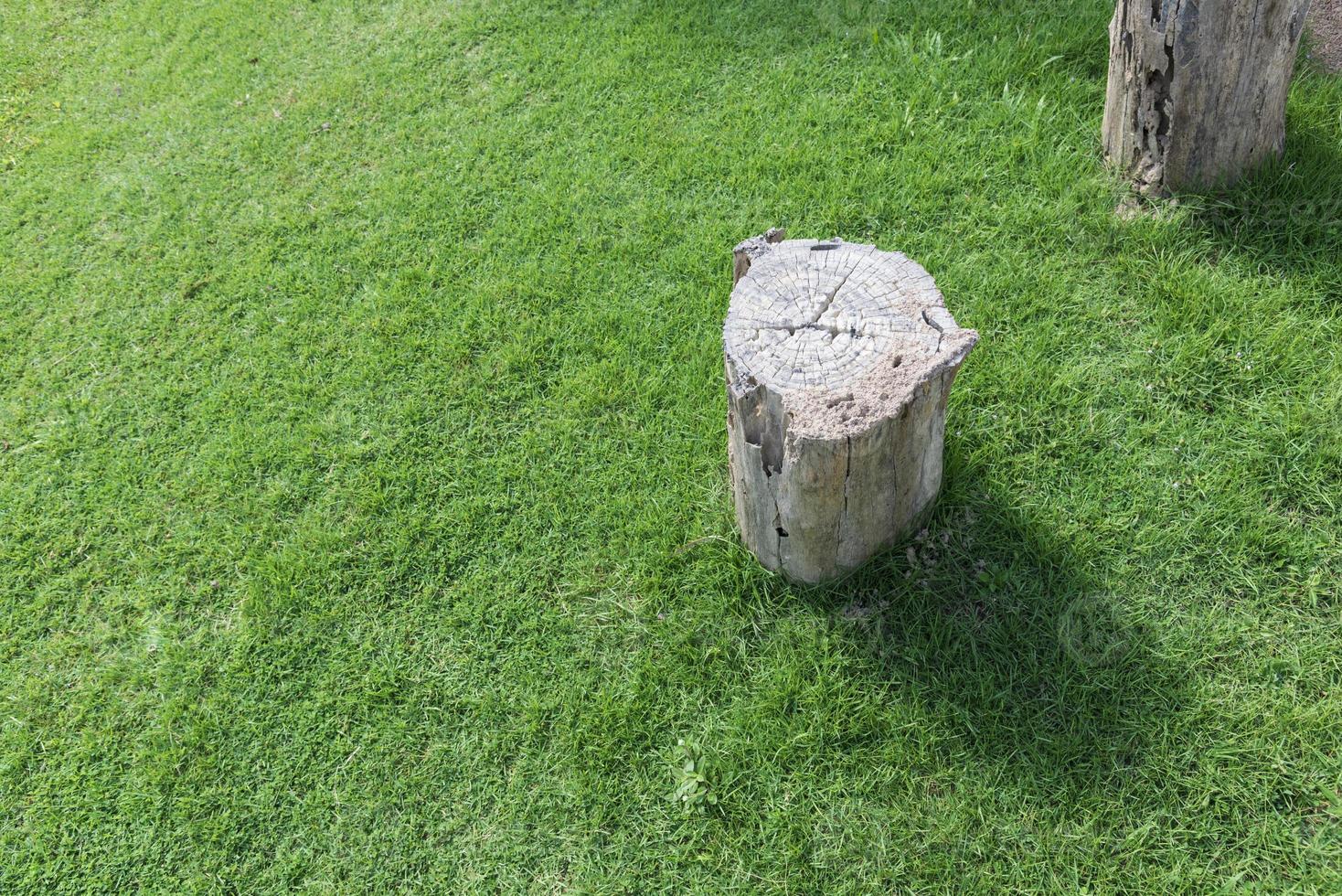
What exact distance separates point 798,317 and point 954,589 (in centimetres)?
116

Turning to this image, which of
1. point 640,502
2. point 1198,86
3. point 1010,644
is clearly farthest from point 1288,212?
point 640,502

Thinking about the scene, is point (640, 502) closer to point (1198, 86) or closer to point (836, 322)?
point (836, 322)

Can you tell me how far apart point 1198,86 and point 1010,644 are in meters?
2.52

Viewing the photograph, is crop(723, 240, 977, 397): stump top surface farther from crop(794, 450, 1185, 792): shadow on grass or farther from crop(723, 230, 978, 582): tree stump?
crop(794, 450, 1185, 792): shadow on grass

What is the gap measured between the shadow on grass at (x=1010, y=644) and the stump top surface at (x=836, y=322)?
858 millimetres

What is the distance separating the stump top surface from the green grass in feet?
2.86

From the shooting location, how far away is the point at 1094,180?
13.3ft

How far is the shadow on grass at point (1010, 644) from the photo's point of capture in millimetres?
2707

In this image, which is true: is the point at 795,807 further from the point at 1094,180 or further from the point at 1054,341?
the point at 1094,180

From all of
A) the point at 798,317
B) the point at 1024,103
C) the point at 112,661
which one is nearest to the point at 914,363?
the point at 798,317

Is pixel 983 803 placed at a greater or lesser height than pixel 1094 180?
lesser

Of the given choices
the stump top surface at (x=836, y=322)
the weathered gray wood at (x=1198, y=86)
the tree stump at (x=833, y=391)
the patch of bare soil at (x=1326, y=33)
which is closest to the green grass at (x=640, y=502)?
the weathered gray wood at (x=1198, y=86)

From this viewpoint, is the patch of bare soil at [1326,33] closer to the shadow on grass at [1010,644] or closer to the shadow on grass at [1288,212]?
the shadow on grass at [1288,212]

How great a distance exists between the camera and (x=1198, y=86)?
3.57 meters
